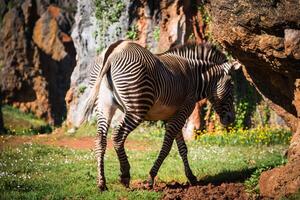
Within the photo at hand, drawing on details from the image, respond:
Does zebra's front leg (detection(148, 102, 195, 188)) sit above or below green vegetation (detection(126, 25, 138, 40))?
below

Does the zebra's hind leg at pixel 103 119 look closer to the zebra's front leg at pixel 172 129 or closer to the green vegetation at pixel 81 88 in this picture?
the zebra's front leg at pixel 172 129

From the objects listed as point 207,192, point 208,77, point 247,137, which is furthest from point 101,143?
point 247,137

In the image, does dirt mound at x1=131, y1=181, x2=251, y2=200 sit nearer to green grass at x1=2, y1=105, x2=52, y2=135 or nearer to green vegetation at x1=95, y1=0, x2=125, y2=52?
green vegetation at x1=95, y1=0, x2=125, y2=52

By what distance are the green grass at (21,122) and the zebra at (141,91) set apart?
13.5 metres

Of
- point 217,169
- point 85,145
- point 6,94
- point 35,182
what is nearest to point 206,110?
point 85,145

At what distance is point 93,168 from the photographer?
1310cm

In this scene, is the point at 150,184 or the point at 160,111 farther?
the point at 160,111

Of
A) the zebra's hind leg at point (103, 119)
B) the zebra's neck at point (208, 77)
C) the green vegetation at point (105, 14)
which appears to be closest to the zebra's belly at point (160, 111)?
the zebra's hind leg at point (103, 119)

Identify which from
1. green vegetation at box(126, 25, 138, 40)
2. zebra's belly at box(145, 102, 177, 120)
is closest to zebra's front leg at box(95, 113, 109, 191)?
zebra's belly at box(145, 102, 177, 120)

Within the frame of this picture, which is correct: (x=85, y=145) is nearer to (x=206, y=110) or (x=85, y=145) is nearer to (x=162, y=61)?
(x=206, y=110)

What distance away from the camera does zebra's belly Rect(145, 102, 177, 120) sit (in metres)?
11.1

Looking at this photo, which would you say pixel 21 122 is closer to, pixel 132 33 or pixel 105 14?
pixel 105 14

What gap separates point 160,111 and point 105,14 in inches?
517

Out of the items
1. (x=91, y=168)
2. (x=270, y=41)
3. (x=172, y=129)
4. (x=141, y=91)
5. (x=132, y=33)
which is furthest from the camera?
(x=132, y=33)
